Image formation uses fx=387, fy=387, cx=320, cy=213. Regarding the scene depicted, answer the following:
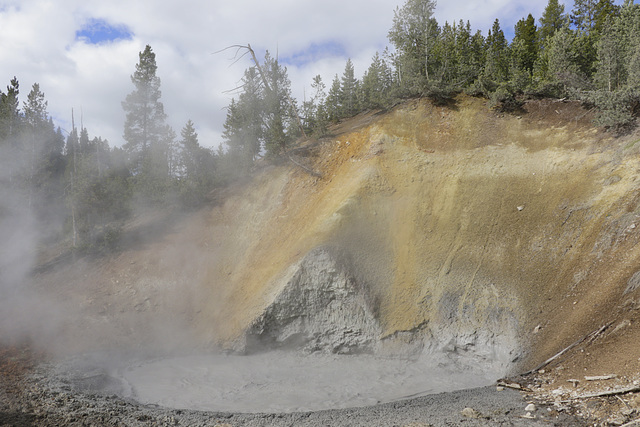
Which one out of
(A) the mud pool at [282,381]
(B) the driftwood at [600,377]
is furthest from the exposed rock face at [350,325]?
(B) the driftwood at [600,377]

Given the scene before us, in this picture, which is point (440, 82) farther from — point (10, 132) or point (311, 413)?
point (10, 132)

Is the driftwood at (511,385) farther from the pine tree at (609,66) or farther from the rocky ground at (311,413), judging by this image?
the pine tree at (609,66)

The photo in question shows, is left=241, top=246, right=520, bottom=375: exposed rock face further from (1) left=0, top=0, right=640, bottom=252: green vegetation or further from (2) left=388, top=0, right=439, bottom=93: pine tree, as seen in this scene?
(2) left=388, top=0, right=439, bottom=93: pine tree

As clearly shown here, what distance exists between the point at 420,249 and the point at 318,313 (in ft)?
16.0

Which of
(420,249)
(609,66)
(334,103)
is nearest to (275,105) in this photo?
(334,103)

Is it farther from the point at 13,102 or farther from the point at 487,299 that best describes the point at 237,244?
the point at 13,102

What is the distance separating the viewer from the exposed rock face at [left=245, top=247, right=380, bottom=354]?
14.4 meters

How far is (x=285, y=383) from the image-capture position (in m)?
12.5

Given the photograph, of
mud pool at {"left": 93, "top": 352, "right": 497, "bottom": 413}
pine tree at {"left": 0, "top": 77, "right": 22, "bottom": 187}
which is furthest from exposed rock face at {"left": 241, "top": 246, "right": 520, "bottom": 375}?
pine tree at {"left": 0, "top": 77, "right": 22, "bottom": 187}

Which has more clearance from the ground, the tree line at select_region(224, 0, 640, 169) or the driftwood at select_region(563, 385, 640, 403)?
the tree line at select_region(224, 0, 640, 169)

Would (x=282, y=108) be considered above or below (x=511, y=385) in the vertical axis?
above

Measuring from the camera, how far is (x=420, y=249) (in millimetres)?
15750

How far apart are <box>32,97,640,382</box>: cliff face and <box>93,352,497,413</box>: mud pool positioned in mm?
753

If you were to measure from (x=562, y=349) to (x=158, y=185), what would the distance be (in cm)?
2098
